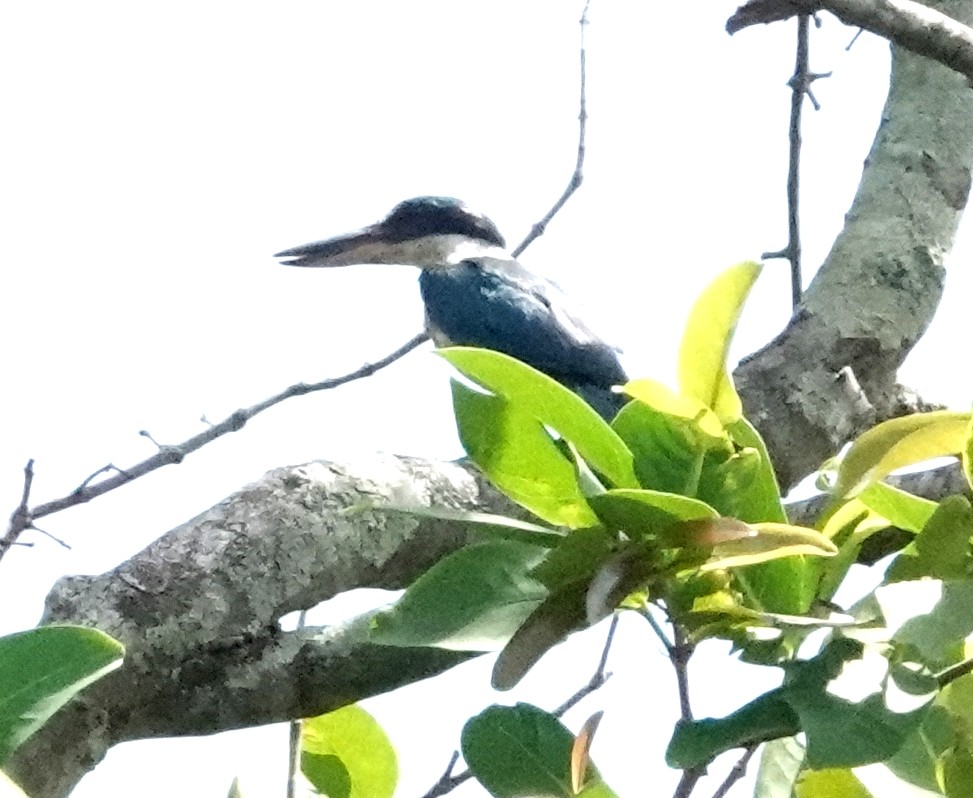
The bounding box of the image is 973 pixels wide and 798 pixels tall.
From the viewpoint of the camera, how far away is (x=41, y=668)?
65 cm

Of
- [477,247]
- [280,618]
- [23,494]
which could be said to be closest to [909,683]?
[280,618]

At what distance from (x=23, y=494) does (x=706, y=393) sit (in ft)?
4.60

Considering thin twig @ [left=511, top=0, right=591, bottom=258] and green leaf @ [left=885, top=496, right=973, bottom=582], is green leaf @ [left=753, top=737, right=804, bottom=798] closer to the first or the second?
green leaf @ [left=885, top=496, right=973, bottom=582]

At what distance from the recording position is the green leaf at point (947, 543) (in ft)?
2.37

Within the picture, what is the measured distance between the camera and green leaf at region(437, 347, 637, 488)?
0.72 m

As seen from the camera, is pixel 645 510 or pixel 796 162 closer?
pixel 645 510

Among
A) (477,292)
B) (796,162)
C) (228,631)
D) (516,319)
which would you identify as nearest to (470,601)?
(228,631)

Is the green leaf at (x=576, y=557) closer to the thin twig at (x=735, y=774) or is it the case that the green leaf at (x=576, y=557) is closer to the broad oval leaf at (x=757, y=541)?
the broad oval leaf at (x=757, y=541)

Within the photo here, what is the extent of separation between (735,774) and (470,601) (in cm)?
37

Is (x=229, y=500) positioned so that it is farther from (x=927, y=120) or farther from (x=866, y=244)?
(x=927, y=120)

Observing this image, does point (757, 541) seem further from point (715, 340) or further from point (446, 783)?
point (446, 783)

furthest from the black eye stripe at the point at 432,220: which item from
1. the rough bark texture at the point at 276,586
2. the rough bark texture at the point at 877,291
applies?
the rough bark texture at the point at 276,586

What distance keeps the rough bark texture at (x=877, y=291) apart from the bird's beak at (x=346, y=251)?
214 cm

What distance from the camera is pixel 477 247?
4.60 metres
